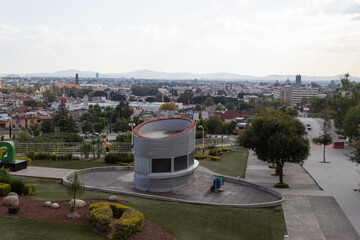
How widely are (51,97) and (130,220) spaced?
179 meters

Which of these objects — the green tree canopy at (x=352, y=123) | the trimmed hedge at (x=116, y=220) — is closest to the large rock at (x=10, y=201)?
the trimmed hedge at (x=116, y=220)

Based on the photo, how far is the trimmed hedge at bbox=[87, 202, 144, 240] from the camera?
41.6 feet

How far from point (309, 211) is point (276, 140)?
5.29 meters

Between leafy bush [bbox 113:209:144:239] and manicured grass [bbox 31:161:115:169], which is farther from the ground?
leafy bush [bbox 113:209:144:239]

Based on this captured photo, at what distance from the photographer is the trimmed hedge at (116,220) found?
1268cm

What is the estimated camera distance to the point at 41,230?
1273 cm

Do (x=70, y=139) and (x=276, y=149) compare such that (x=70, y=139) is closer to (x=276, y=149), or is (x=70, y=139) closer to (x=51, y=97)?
(x=276, y=149)

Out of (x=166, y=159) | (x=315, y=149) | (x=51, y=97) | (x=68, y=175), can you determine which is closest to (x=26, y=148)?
(x=68, y=175)

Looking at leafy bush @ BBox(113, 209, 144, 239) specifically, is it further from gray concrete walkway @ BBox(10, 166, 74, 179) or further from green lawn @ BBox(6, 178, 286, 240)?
gray concrete walkway @ BBox(10, 166, 74, 179)

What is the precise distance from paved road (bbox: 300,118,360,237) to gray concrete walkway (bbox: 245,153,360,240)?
499 mm

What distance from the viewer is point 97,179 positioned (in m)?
23.4

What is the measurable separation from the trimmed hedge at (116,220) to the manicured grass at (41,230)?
36 cm

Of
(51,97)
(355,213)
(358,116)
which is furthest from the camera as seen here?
(51,97)

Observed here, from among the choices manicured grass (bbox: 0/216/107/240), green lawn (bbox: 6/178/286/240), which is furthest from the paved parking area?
manicured grass (bbox: 0/216/107/240)
